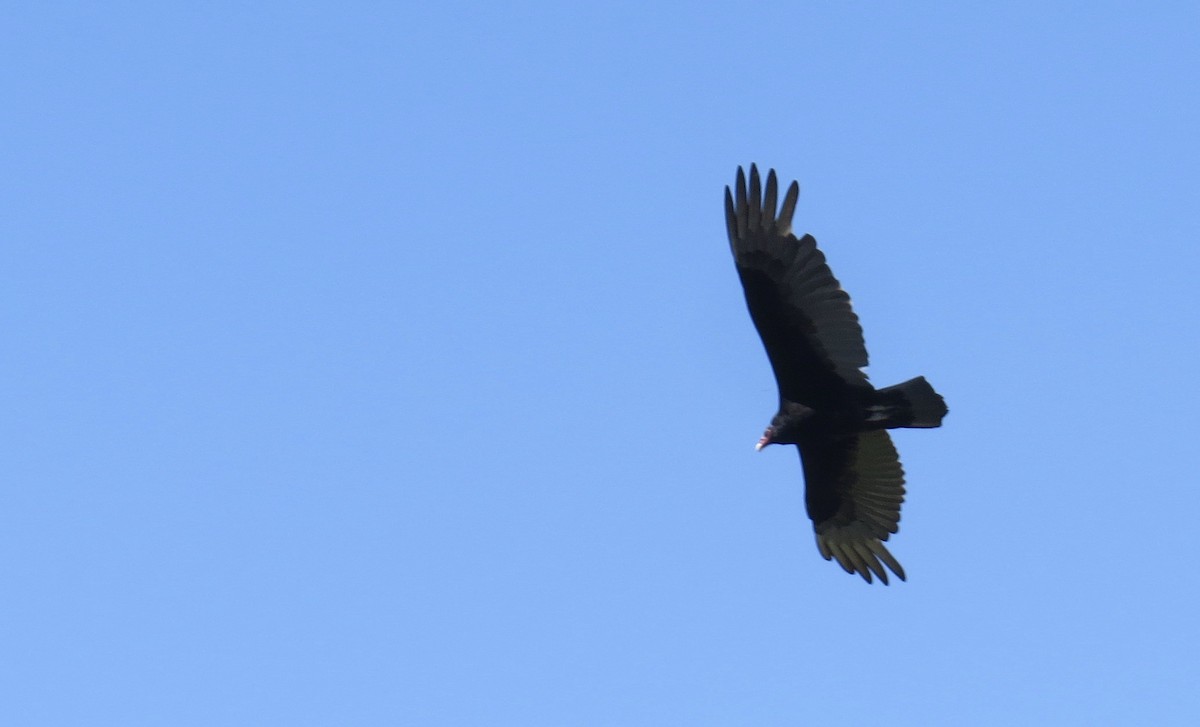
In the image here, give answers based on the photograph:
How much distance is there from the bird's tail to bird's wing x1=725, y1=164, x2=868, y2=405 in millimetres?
197

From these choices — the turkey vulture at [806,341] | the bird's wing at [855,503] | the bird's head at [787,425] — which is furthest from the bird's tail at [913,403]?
the bird's wing at [855,503]

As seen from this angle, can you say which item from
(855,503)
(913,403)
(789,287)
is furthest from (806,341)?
(855,503)

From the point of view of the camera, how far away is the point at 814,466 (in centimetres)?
1385

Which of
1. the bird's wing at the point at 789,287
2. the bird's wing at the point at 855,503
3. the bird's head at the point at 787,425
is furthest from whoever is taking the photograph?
the bird's wing at the point at 855,503

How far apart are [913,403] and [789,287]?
114 cm

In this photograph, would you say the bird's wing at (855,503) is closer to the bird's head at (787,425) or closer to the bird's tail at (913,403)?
the bird's head at (787,425)

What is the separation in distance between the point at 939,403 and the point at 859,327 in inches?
28.6

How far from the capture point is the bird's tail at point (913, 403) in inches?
480

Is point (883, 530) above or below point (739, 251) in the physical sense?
below

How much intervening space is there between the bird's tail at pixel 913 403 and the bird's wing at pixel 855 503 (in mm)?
1269

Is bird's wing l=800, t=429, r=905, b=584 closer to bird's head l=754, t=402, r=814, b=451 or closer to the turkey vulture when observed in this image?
the turkey vulture

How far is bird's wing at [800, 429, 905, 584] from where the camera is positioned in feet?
45.1

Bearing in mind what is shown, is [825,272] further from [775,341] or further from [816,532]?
[816,532]

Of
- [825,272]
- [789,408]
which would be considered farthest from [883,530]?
[825,272]
